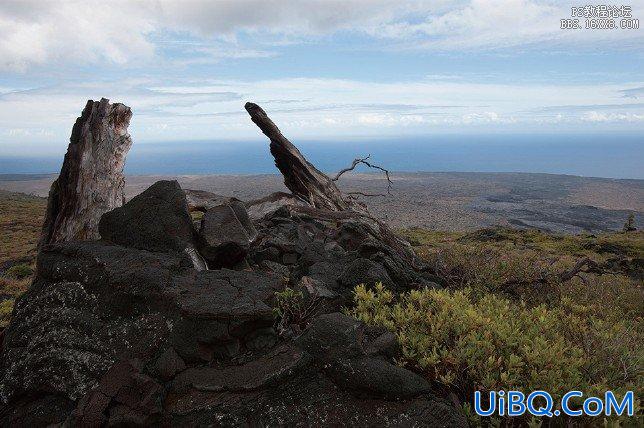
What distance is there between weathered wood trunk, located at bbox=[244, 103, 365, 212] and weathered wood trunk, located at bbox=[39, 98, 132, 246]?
5.53 metres

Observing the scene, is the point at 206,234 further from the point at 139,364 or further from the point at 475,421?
the point at 475,421

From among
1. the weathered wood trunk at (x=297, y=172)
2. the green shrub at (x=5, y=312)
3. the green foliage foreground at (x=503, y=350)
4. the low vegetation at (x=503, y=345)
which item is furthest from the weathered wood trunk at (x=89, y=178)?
the green foliage foreground at (x=503, y=350)

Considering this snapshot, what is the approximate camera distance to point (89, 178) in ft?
40.7

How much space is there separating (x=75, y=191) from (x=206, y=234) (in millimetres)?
5106

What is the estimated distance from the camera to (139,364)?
6.57m

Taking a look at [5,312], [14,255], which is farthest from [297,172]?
[14,255]

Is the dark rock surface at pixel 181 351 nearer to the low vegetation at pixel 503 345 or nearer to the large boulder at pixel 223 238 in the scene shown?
the low vegetation at pixel 503 345

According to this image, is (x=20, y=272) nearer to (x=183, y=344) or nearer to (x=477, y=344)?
(x=183, y=344)

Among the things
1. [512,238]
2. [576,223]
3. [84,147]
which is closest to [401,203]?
[576,223]

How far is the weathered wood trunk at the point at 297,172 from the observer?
17219 millimetres

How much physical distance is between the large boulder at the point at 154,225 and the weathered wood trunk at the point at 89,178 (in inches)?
119

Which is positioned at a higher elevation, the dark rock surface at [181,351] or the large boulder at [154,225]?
the large boulder at [154,225]

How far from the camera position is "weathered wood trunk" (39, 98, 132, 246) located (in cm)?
1217

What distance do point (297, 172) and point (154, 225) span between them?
945 cm
